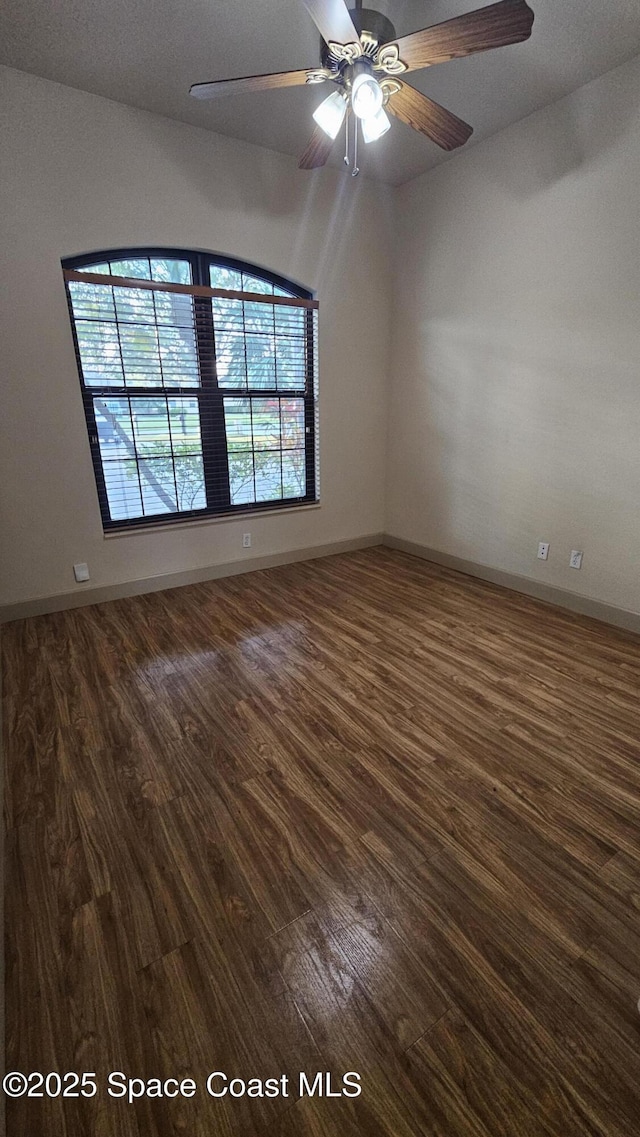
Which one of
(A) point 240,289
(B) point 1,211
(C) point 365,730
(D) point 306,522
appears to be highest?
(B) point 1,211

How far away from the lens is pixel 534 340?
10.00 ft

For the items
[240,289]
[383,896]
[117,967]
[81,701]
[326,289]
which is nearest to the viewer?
[117,967]

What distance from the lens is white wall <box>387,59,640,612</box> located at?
2590 millimetres

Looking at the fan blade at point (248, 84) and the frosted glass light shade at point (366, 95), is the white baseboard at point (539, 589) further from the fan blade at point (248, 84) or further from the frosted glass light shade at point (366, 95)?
the fan blade at point (248, 84)

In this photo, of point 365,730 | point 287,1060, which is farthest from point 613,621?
point 287,1060

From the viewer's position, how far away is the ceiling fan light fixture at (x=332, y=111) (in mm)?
1881

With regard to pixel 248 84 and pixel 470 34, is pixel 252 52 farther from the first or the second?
pixel 470 34

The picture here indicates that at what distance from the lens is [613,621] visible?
2902 millimetres

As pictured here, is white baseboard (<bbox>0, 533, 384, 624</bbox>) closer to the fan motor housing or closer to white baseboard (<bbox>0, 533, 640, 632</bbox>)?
white baseboard (<bbox>0, 533, 640, 632</bbox>)

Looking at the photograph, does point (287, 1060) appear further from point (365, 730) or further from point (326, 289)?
point (326, 289)

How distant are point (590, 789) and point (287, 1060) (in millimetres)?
1278

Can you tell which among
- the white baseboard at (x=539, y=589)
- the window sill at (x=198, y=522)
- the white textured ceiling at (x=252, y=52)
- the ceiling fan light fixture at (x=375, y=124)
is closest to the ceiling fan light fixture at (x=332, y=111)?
the ceiling fan light fixture at (x=375, y=124)

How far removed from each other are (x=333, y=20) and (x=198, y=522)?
2704 millimetres

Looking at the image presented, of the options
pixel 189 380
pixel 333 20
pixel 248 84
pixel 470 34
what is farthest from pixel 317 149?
pixel 189 380
